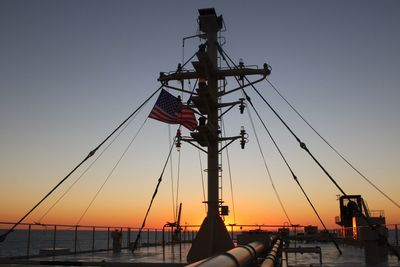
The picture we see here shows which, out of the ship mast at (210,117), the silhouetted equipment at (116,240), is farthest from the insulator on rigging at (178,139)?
the silhouetted equipment at (116,240)

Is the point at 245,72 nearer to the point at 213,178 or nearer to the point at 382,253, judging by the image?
the point at 213,178

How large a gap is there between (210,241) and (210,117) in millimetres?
5344

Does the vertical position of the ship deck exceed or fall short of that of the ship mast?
it falls short

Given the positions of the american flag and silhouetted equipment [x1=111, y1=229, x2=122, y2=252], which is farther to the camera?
silhouetted equipment [x1=111, y1=229, x2=122, y2=252]

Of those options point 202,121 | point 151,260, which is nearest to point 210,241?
point 151,260

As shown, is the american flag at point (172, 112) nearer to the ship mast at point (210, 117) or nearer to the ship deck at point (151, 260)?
the ship mast at point (210, 117)

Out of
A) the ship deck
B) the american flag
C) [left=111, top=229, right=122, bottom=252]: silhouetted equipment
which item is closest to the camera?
the ship deck

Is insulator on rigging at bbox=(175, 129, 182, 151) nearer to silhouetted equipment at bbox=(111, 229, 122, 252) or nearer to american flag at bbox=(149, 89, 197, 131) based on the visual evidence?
american flag at bbox=(149, 89, 197, 131)

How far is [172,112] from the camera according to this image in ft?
61.8

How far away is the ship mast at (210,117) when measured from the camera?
17.8 m

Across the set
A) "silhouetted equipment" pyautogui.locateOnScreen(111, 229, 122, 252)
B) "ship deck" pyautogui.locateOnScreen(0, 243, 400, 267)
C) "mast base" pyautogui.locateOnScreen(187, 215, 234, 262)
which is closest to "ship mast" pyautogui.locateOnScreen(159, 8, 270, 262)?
"mast base" pyautogui.locateOnScreen(187, 215, 234, 262)

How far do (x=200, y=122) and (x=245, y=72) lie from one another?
3833 mm

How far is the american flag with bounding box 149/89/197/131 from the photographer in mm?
18406

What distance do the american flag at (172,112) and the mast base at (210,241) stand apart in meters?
4.19
